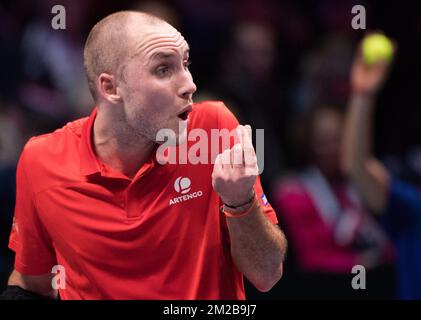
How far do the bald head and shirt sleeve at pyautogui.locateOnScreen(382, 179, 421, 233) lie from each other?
2076 millimetres

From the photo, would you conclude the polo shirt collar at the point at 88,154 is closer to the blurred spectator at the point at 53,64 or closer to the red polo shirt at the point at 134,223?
the red polo shirt at the point at 134,223

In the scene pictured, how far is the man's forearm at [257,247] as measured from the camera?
300 cm

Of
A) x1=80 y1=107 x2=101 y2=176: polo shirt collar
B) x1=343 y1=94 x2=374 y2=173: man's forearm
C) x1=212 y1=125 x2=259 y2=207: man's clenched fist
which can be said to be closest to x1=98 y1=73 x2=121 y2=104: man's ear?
x1=80 y1=107 x2=101 y2=176: polo shirt collar

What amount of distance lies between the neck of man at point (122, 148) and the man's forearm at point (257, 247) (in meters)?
0.48

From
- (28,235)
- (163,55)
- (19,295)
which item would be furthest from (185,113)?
(19,295)

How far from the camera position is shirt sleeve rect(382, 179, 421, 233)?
473cm

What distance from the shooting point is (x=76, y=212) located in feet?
10.8

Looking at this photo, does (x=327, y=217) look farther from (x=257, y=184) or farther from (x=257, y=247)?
(x=257, y=247)

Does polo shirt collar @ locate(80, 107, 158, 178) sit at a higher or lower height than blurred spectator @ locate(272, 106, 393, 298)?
higher

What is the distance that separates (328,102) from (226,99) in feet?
2.36

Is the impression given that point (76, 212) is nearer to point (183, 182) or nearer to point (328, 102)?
point (183, 182)

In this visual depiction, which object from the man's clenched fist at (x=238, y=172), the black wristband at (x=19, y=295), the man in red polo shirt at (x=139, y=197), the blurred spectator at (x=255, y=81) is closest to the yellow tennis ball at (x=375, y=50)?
the blurred spectator at (x=255, y=81)

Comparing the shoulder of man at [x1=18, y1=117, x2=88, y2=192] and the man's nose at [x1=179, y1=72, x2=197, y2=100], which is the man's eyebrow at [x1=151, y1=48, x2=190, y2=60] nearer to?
the man's nose at [x1=179, y1=72, x2=197, y2=100]

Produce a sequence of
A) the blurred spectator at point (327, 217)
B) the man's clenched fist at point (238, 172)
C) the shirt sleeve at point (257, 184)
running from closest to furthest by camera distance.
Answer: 1. the man's clenched fist at point (238, 172)
2. the shirt sleeve at point (257, 184)
3. the blurred spectator at point (327, 217)
